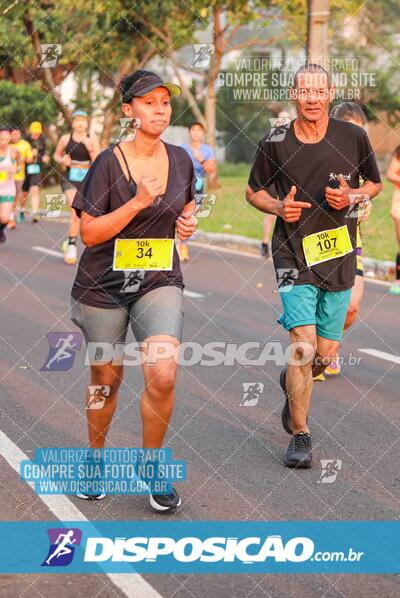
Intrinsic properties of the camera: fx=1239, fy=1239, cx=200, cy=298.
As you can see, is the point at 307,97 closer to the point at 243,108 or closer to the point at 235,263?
the point at 235,263

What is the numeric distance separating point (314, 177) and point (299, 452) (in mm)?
1472

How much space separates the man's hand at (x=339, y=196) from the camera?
6398mm

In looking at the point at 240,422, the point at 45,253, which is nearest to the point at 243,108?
the point at 45,253

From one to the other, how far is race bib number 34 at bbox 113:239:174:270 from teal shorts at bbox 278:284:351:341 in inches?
47.1

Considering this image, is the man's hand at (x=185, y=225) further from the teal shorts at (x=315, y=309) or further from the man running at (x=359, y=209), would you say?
the man running at (x=359, y=209)

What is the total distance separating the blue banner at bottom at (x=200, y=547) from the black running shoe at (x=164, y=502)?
141mm

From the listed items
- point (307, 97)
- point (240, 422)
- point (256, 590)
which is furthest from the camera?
point (240, 422)

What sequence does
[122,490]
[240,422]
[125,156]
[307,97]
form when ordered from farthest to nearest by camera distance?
1. [240,422]
2. [307,97]
3. [122,490]
4. [125,156]

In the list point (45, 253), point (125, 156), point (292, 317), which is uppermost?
point (125, 156)

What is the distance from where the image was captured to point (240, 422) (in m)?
7.64

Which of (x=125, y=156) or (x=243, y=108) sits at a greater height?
(x=125, y=156)

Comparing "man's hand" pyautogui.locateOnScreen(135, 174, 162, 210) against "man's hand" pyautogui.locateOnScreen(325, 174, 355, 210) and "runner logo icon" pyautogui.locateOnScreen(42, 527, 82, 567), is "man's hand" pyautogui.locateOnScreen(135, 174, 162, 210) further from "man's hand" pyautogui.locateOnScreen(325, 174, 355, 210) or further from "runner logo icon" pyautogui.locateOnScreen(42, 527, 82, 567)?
"runner logo icon" pyautogui.locateOnScreen(42, 527, 82, 567)

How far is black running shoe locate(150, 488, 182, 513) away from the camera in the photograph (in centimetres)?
570

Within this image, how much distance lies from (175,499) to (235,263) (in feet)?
36.7
